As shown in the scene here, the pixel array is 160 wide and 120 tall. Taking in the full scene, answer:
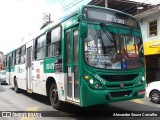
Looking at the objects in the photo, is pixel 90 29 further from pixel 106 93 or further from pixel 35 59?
pixel 35 59

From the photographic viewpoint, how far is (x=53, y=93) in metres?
9.51

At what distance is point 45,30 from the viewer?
34.8 feet

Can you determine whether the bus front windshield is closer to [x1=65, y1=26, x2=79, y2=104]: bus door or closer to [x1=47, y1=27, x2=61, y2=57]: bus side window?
[x1=65, y1=26, x2=79, y2=104]: bus door

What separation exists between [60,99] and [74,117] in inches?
29.9

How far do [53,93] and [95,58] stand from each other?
2959 mm

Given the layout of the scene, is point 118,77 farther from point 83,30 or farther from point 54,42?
point 54,42

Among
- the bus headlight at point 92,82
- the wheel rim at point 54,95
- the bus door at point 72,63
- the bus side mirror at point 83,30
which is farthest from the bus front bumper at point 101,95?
the wheel rim at point 54,95

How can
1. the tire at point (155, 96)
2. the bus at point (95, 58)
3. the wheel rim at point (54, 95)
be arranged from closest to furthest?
the bus at point (95, 58), the wheel rim at point (54, 95), the tire at point (155, 96)

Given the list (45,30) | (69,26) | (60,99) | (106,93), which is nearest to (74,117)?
(60,99)

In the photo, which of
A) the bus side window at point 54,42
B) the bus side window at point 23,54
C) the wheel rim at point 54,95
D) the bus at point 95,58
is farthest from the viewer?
the bus side window at point 23,54

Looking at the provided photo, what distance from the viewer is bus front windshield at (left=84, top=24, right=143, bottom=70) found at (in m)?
7.24

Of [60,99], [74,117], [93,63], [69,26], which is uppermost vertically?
[69,26]

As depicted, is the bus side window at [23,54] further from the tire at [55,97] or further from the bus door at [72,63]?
the bus door at [72,63]

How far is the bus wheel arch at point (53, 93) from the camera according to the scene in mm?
9180
